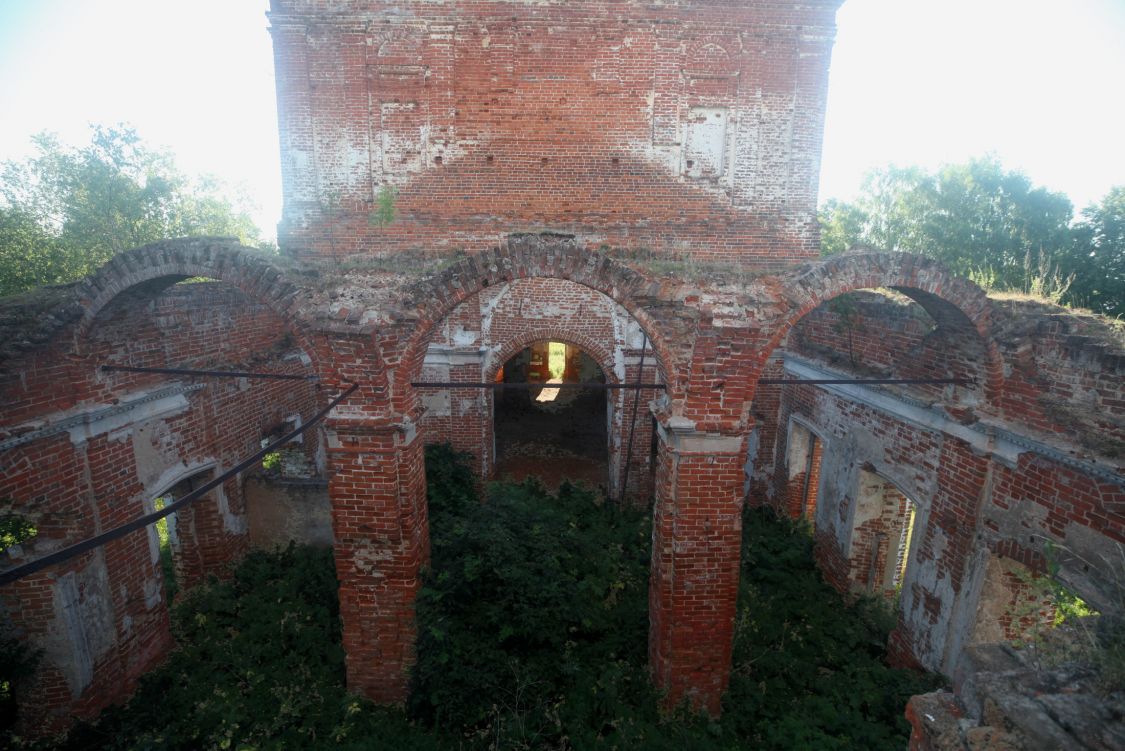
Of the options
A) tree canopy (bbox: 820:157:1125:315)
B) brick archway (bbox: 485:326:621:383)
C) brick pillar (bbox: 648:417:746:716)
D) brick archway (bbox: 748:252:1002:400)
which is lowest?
brick pillar (bbox: 648:417:746:716)

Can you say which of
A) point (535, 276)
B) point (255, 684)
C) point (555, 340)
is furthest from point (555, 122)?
point (255, 684)

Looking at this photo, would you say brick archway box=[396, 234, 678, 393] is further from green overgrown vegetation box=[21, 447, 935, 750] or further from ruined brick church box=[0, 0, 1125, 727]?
green overgrown vegetation box=[21, 447, 935, 750]

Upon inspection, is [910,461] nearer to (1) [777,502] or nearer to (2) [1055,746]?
(1) [777,502]

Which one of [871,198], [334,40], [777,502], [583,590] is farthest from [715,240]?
[871,198]

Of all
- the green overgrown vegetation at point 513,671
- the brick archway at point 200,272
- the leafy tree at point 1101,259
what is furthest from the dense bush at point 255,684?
the leafy tree at point 1101,259

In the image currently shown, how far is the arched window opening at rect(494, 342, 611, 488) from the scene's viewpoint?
1247 cm

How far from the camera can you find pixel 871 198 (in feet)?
76.7

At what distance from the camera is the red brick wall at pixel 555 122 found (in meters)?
10.4

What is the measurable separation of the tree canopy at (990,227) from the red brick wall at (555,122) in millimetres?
5622

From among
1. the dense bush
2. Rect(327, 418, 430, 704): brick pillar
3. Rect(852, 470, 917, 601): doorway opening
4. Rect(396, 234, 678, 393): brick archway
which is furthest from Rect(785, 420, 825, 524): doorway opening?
the dense bush

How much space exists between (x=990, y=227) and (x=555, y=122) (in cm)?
1746

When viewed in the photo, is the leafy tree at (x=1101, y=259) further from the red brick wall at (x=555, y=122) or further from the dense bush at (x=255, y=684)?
the dense bush at (x=255, y=684)

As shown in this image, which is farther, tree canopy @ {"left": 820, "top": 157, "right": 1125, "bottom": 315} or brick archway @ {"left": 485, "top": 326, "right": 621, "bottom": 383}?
tree canopy @ {"left": 820, "top": 157, "right": 1125, "bottom": 315}

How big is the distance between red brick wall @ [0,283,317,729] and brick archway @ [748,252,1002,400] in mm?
7210
